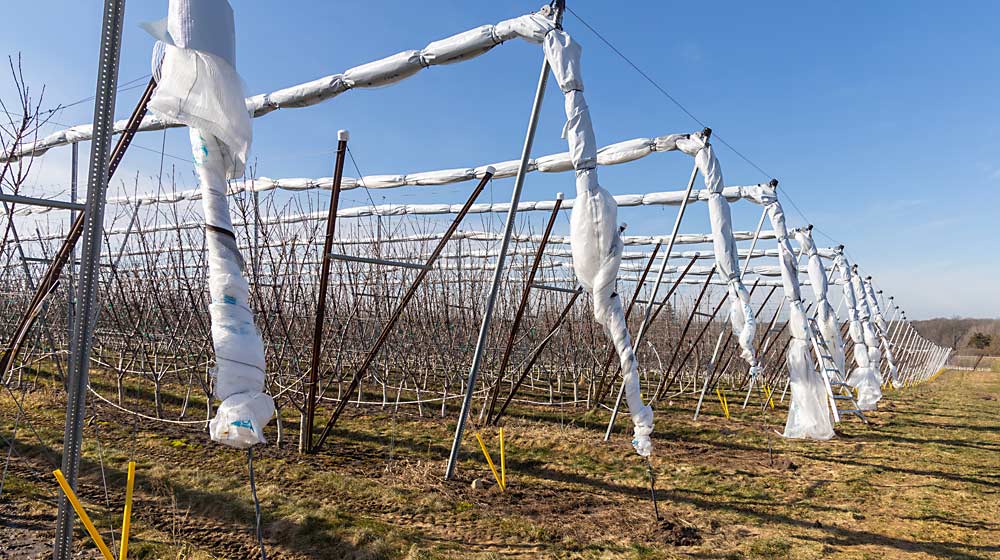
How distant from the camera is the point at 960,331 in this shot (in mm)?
48906

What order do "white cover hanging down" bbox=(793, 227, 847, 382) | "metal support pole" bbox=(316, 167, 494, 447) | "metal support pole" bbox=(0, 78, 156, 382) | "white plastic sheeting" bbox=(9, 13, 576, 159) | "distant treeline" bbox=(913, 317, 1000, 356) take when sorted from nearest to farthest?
"metal support pole" bbox=(0, 78, 156, 382)
"white plastic sheeting" bbox=(9, 13, 576, 159)
"metal support pole" bbox=(316, 167, 494, 447)
"white cover hanging down" bbox=(793, 227, 847, 382)
"distant treeline" bbox=(913, 317, 1000, 356)

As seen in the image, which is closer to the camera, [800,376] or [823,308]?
[800,376]

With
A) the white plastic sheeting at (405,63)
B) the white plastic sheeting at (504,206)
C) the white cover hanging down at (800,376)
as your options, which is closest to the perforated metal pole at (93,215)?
the white plastic sheeting at (405,63)

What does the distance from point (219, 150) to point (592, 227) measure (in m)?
2.24

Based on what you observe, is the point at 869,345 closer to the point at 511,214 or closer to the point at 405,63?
the point at 511,214

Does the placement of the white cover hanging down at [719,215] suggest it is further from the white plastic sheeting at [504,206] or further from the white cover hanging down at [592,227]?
the white cover hanging down at [592,227]

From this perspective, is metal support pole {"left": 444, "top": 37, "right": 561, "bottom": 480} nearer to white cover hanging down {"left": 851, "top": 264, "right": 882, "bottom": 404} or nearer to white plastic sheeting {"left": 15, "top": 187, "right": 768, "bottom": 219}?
white plastic sheeting {"left": 15, "top": 187, "right": 768, "bottom": 219}

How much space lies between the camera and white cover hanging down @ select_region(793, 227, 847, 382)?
8.01 metres

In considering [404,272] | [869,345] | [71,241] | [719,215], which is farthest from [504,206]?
[869,345]

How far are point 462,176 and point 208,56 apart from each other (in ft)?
13.6

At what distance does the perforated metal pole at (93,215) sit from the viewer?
6.63 feet

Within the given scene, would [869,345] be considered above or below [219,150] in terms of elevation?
below

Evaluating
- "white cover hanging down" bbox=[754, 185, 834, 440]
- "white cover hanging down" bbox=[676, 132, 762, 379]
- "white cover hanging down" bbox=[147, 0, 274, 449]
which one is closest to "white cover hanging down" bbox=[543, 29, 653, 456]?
"white cover hanging down" bbox=[676, 132, 762, 379]

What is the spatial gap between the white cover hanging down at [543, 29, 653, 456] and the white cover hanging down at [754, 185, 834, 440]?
3.56m
